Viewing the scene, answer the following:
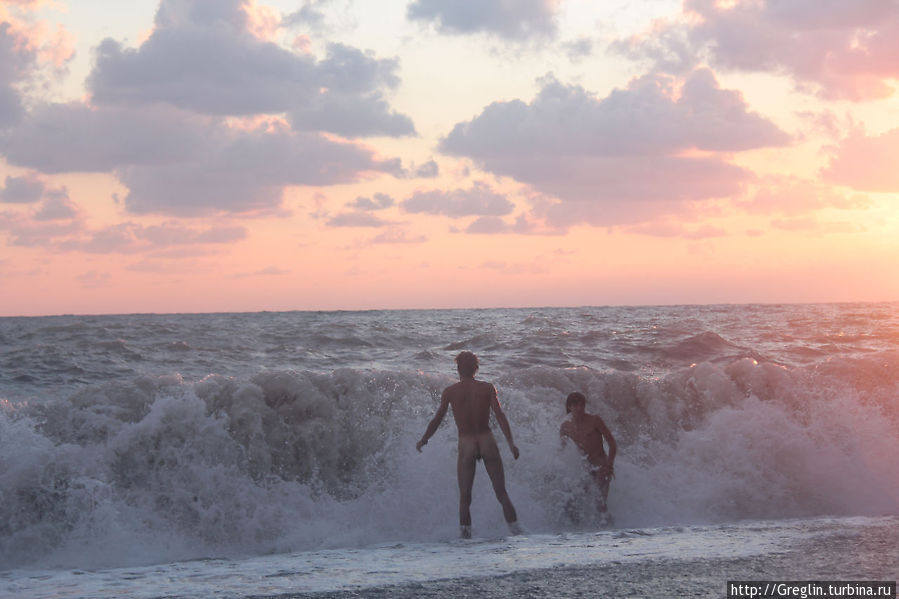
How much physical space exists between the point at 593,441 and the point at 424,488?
2.48 m

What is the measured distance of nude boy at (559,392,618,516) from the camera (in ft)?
34.6

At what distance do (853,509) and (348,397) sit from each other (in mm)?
7854

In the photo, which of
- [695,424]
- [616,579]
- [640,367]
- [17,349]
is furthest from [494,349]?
[616,579]

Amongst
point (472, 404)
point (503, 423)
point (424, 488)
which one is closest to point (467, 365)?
point (472, 404)

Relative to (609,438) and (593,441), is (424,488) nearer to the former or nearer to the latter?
(593,441)

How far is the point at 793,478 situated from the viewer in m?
11.8

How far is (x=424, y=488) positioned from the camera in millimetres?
11016

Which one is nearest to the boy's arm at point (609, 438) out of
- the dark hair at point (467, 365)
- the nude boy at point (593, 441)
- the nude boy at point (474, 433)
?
the nude boy at point (593, 441)

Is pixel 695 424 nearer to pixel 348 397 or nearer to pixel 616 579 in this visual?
pixel 348 397

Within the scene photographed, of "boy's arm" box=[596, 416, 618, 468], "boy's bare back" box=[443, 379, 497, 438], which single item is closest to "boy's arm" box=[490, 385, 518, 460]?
"boy's bare back" box=[443, 379, 497, 438]

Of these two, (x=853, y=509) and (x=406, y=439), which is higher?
(x=406, y=439)

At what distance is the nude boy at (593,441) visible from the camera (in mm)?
10539

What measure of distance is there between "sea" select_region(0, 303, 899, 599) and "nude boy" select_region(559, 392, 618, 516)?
28 centimetres

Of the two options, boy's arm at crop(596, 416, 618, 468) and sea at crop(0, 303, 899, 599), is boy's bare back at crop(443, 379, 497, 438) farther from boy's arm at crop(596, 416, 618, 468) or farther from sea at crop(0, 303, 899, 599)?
boy's arm at crop(596, 416, 618, 468)
